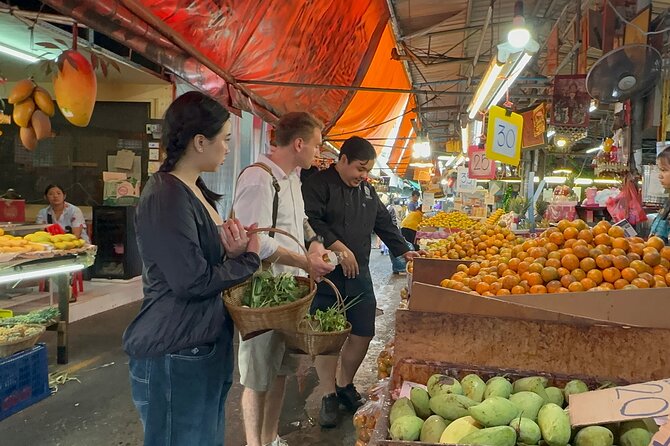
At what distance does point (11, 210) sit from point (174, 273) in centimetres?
604

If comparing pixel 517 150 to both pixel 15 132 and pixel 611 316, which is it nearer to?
pixel 611 316

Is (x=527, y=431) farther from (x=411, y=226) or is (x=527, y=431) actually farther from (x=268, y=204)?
(x=411, y=226)

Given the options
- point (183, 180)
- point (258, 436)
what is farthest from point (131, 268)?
point (183, 180)

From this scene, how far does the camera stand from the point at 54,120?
828cm

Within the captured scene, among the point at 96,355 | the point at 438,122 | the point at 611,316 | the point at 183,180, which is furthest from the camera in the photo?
the point at 438,122

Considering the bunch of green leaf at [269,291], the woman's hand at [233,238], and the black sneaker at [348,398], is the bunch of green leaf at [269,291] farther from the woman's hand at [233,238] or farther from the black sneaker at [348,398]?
the black sneaker at [348,398]

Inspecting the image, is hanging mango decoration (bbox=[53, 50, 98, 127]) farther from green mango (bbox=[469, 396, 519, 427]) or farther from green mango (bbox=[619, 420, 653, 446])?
green mango (bbox=[619, 420, 653, 446])

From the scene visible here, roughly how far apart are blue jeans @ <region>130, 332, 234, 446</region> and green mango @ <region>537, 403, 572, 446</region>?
1289 millimetres

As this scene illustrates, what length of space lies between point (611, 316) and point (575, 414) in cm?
63

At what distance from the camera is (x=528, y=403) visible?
1.42m

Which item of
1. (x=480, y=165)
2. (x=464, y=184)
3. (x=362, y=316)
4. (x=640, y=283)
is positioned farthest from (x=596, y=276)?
(x=464, y=184)

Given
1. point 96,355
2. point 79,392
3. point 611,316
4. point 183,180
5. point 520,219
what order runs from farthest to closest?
point 520,219
point 96,355
point 79,392
point 183,180
point 611,316

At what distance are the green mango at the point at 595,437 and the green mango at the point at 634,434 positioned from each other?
0.12 ft

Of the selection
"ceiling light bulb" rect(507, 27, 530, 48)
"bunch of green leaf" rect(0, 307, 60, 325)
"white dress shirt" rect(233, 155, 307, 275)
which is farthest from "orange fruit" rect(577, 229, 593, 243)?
"bunch of green leaf" rect(0, 307, 60, 325)
